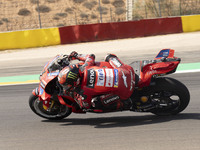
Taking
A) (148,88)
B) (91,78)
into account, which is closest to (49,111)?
(91,78)

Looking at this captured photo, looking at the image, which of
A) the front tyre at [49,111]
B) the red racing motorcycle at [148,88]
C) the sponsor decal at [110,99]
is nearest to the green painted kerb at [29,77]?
the front tyre at [49,111]

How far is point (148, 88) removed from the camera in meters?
5.57

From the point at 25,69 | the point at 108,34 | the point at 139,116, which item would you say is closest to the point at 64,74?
the point at 139,116

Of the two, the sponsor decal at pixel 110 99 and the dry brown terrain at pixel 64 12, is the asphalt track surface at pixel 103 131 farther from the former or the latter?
the dry brown terrain at pixel 64 12

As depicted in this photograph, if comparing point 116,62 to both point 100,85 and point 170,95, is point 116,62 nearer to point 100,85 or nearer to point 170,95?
point 100,85

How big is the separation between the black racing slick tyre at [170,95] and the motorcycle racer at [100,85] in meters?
0.43

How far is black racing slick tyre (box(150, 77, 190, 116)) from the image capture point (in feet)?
17.9

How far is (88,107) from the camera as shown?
552cm

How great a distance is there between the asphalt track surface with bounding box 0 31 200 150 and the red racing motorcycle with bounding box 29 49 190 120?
29 centimetres

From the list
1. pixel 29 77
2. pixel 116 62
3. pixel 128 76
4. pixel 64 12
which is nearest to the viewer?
pixel 128 76

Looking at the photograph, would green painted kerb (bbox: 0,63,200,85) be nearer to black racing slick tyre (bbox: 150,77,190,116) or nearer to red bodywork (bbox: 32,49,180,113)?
black racing slick tyre (bbox: 150,77,190,116)

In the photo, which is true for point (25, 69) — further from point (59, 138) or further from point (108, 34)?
point (59, 138)

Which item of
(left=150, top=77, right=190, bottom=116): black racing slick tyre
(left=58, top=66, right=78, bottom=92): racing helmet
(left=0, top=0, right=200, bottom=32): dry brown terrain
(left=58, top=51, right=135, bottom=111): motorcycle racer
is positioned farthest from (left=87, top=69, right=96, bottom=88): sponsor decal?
(left=0, top=0, right=200, bottom=32): dry brown terrain

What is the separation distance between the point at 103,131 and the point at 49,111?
1144 millimetres
